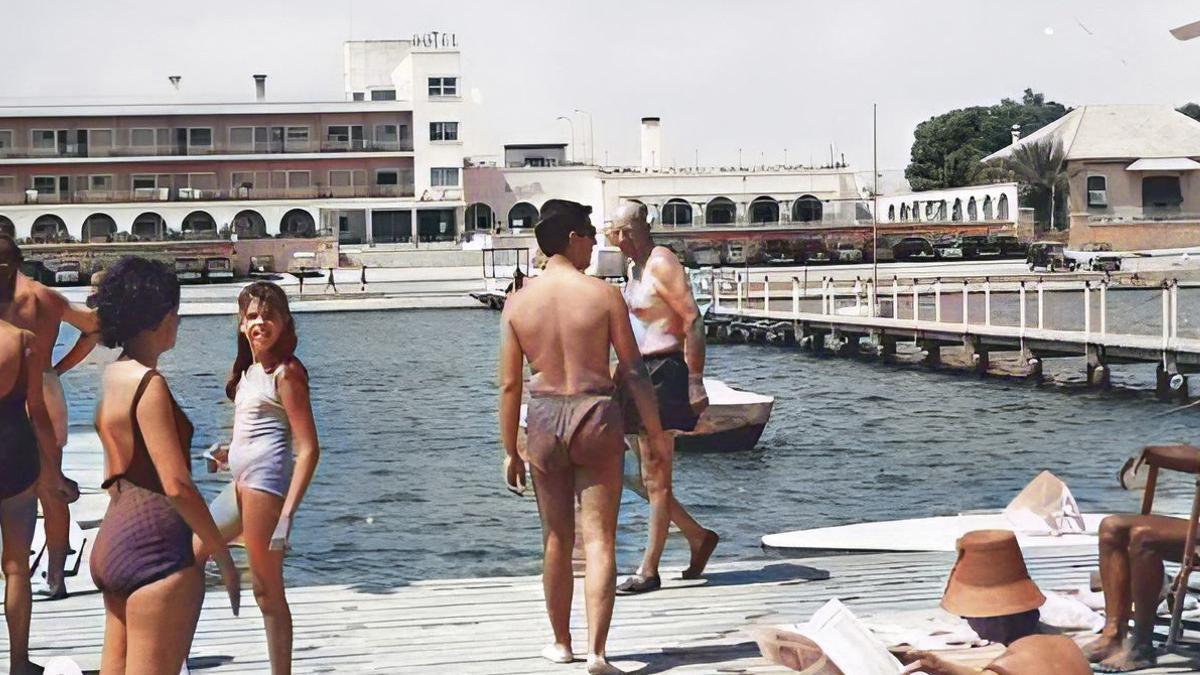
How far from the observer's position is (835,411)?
30203 millimetres

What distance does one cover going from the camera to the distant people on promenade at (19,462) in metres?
5.18

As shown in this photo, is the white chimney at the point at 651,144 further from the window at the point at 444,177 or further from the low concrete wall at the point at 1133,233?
the low concrete wall at the point at 1133,233

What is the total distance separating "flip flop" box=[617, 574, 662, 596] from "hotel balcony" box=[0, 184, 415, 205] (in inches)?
2841

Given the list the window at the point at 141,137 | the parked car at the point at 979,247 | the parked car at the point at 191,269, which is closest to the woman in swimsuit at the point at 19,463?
the parked car at the point at 979,247

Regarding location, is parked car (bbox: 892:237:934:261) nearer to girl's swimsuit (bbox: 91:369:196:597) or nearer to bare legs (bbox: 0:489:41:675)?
bare legs (bbox: 0:489:41:675)

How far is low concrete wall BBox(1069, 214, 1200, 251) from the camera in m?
18.1

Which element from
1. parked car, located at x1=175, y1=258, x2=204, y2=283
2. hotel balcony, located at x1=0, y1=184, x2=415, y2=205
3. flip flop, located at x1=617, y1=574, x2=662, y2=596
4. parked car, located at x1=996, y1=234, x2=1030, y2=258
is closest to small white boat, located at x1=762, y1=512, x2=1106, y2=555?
flip flop, located at x1=617, y1=574, x2=662, y2=596

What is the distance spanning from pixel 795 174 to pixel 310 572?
71896 mm

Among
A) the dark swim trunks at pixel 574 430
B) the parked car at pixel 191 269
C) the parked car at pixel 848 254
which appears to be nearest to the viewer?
the dark swim trunks at pixel 574 430

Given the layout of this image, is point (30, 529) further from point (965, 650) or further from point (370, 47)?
point (370, 47)

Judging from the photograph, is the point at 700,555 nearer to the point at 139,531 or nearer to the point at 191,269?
the point at 139,531

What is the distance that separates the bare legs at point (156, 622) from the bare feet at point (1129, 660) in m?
2.70

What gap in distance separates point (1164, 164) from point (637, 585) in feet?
23.5

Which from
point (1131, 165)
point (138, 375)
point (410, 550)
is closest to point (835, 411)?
point (410, 550)
